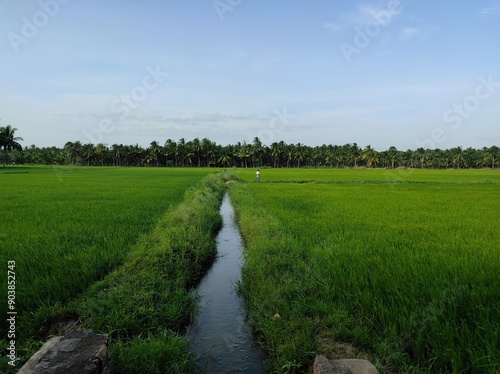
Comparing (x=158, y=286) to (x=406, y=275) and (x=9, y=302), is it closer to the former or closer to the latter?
(x=9, y=302)

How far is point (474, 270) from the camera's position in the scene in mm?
4246

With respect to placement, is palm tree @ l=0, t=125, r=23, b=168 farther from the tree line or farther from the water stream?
the water stream

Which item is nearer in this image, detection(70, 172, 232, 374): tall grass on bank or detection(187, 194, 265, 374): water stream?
detection(70, 172, 232, 374): tall grass on bank

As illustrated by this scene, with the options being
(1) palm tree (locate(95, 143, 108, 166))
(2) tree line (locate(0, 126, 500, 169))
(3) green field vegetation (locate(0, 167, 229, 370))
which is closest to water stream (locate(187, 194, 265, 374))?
(3) green field vegetation (locate(0, 167, 229, 370))

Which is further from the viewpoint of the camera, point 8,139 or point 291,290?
point 8,139

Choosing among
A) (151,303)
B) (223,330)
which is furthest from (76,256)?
(223,330)

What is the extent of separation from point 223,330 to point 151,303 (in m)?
1.01

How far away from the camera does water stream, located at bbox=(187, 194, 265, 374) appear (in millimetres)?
3352

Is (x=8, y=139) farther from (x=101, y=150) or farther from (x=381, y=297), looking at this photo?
(x=381, y=297)

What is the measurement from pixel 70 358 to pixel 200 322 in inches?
76.5

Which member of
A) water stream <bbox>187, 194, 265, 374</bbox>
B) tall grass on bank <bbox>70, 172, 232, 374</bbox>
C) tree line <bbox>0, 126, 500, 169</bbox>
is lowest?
water stream <bbox>187, 194, 265, 374</bbox>

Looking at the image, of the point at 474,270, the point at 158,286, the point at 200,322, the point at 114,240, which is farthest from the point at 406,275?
the point at 114,240

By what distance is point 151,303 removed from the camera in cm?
398

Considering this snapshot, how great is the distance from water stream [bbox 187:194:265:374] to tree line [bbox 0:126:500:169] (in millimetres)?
69943
